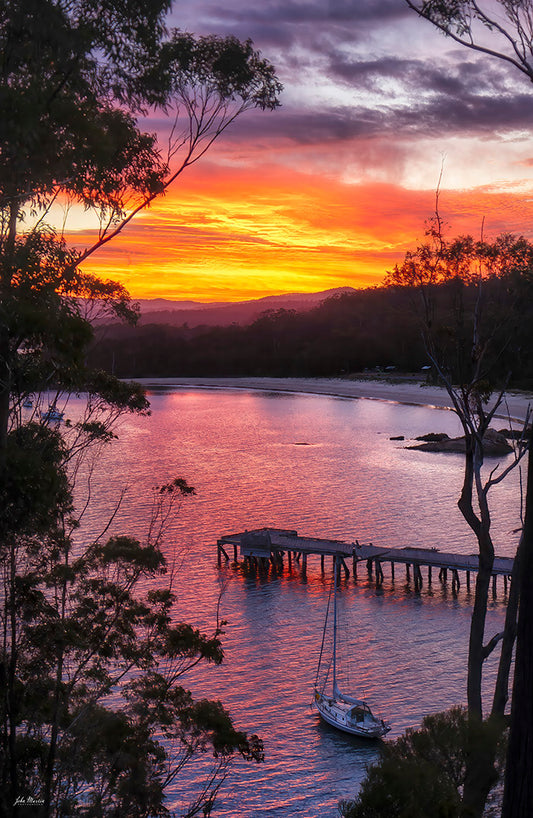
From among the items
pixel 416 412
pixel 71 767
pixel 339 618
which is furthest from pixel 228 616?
pixel 416 412

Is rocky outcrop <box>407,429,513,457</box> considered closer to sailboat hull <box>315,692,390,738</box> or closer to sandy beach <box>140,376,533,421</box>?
sandy beach <box>140,376,533,421</box>

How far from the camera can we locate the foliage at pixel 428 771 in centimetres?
1145

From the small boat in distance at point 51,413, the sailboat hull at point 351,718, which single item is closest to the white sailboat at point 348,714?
the sailboat hull at point 351,718

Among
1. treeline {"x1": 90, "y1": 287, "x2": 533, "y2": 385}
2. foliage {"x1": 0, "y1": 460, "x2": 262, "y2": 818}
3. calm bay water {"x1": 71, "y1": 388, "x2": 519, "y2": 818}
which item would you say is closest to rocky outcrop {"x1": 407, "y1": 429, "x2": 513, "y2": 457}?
calm bay water {"x1": 71, "y1": 388, "x2": 519, "y2": 818}

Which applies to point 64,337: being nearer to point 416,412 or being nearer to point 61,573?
point 61,573

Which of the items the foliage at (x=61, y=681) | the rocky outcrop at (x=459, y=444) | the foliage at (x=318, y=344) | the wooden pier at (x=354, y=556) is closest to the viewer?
the foliage at (x=61, y=681)

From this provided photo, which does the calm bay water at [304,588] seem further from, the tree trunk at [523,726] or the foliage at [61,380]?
the tree trunk at [523,726]

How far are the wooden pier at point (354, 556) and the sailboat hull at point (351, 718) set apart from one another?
1508 centimetres

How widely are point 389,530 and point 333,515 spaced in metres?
5.34

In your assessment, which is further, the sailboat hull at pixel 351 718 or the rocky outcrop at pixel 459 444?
the rocky outcrop at pixel 459 444

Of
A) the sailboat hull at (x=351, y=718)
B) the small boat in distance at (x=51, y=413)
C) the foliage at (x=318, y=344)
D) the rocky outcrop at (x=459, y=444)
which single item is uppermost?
the foliage at (x=318, y=344)

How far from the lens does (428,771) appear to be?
1227cm

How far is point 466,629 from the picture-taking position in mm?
34438

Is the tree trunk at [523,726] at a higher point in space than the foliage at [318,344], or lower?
lower
